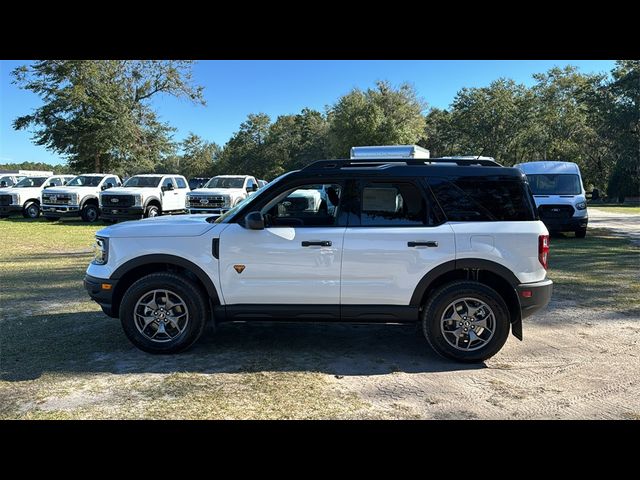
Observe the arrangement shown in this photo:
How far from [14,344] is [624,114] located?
42177 millimetres

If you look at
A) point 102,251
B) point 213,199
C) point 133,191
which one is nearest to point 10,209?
point 133,191

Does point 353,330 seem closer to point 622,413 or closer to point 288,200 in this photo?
point 288,200

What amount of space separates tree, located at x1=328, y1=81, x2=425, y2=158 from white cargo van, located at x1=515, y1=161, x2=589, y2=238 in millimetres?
30184

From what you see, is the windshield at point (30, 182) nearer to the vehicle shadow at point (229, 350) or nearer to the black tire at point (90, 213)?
the black tire at point (90, 213)

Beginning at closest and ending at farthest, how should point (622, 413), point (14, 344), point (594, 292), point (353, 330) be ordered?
1. point (622, 413)
2. point (14, 344)
3. point (353, 330)
4. point (594, 292)

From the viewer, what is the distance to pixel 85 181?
2133cm

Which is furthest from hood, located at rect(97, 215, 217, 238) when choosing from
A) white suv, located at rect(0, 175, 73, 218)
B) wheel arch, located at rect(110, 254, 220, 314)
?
white suv, located at rect(0, 175, 73, 218)

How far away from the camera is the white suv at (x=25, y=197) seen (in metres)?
21.4

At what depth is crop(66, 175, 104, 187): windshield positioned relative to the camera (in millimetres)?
21078

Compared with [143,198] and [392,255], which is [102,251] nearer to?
[392,255]

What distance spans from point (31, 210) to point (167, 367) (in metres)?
21.0

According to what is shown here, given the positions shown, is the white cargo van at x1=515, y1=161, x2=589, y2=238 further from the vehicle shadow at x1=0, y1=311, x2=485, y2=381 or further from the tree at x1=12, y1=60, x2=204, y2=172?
the tree at x1=12, y1=60, x2=204, y2=172
